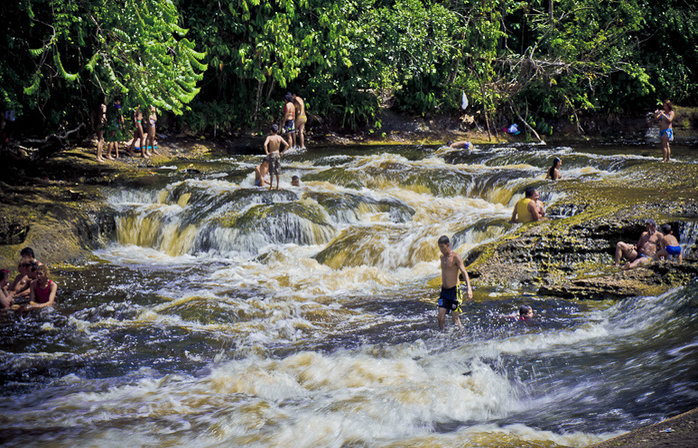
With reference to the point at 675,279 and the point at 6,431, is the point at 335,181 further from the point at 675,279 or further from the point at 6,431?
the point at 6,431

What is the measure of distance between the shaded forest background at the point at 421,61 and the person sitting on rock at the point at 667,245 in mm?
11812

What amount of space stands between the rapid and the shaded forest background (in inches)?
228

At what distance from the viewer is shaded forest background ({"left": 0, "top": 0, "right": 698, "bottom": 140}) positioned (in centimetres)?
2120

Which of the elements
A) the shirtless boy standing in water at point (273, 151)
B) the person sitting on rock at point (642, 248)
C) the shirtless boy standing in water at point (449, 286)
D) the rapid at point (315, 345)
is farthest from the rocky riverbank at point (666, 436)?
the shirtless boy standing in water at point (273, 151)

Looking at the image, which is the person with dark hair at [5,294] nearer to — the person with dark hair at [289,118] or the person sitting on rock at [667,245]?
the person sitting on rock at [667,245]

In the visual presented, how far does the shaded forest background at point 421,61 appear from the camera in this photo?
69.6ft

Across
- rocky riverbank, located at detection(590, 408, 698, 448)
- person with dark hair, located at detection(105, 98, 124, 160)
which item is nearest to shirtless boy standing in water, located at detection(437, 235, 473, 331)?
rocky riverbank, located at detection(590, 408, 698, 448)

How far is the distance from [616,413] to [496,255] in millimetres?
5311

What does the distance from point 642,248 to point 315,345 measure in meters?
5.28

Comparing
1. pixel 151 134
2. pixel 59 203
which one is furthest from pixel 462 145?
pixel 59 203

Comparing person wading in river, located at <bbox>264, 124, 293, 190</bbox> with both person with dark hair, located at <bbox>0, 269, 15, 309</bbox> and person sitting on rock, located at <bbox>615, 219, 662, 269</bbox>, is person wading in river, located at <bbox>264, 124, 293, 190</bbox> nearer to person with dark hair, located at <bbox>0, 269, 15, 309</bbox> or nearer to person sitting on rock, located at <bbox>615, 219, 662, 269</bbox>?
person with dark hair, located at <bbox>0, 269, 15, 309</bbox>

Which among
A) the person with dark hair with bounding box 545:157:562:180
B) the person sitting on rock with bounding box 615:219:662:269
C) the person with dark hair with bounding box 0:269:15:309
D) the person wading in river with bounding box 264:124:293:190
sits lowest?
the person with dark hair with bounding box 0:269:15:309

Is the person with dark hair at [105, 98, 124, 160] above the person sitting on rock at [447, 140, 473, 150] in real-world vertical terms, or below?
above

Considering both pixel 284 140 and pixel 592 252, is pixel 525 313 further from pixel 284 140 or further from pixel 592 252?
pixel 284 140
